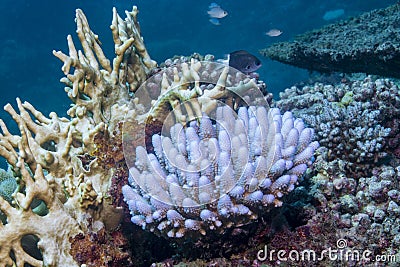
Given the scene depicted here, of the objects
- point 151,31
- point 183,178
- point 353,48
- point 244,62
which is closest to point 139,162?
point 183,178

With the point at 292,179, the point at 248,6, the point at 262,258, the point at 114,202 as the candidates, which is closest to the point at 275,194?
the point at 292,179

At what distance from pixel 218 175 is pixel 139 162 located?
61cm

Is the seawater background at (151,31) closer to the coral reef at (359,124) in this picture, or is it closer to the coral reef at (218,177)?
the coral reef at (359,124)

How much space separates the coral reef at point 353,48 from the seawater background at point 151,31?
20.0 m

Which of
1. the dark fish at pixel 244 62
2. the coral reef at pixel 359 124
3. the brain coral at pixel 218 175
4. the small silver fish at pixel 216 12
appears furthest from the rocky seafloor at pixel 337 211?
the small silver fish at pixel 216 12

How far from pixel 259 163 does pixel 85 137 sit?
156 cm

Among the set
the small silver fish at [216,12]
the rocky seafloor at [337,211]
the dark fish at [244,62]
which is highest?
the small silver fish at [216,12]

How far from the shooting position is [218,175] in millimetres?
2064

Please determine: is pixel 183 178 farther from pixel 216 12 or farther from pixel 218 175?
pixel 216 12

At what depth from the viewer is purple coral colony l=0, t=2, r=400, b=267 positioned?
2088mm

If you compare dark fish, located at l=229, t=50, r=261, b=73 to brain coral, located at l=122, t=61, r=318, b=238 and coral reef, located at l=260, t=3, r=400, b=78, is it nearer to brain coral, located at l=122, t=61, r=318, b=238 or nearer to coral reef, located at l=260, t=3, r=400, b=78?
coral reef, located at l=260, t=3, r=400, b=78

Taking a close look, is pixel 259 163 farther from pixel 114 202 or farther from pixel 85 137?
pixel 85 137

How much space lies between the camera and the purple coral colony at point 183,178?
209 centimetres

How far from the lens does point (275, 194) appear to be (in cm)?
211
